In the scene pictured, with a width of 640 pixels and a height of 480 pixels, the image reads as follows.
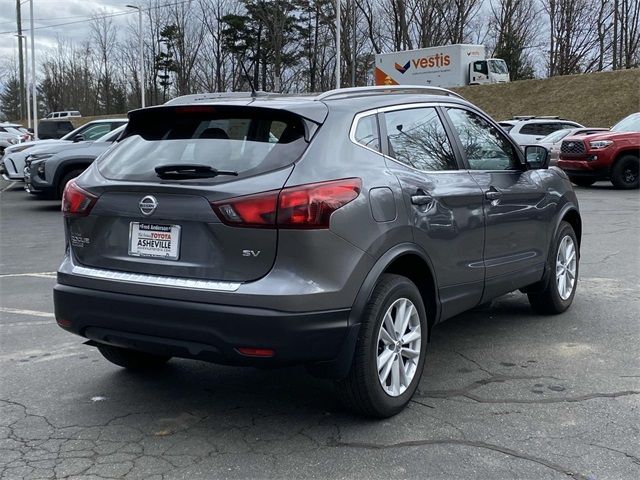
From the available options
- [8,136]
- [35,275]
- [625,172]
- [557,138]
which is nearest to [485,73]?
[557,138]

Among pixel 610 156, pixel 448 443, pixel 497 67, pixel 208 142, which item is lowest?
pixel 448 443

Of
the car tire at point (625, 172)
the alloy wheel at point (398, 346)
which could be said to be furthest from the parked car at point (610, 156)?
the alloy wheel at point (398, 346)

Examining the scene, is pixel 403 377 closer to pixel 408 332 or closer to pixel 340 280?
pixel 408 332

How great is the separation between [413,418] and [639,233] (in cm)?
773

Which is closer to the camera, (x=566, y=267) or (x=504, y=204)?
(x=504, y=204)

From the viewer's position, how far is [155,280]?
344cm

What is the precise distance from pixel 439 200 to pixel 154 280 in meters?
1.75

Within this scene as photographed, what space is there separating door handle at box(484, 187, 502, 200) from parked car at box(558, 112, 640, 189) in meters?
13.2

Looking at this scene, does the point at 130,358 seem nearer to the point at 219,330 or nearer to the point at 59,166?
the point at 219,330

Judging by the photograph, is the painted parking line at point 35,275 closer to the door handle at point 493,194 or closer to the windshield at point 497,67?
the door handle at point 493,194

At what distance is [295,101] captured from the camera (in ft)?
12.4

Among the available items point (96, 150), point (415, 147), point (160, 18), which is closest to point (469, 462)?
point (415, 147)

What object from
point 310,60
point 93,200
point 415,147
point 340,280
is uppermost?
point 310,60

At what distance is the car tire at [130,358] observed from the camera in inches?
172
